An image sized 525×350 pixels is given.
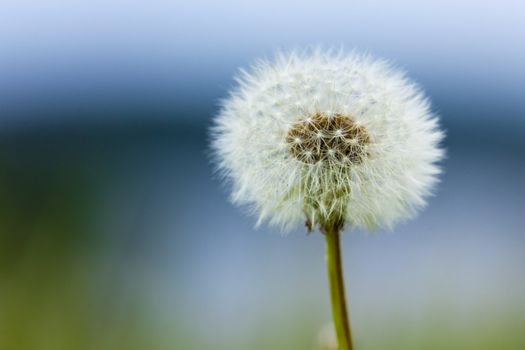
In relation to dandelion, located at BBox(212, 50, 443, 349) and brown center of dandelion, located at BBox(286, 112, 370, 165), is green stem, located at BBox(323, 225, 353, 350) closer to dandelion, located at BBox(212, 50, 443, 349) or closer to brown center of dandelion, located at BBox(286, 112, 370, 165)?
dandelion, located at BBox(212, 50, 443, 349)

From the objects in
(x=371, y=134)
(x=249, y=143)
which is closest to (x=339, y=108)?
(x=371, y=134)

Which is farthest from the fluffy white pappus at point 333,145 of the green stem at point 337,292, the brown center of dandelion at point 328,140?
the green stem at point 337,292

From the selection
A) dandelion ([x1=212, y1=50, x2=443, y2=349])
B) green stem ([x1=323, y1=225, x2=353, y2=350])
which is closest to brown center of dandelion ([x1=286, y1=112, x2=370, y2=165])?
dandelion ([x1=212, y1=50, x2=443, y2=349])

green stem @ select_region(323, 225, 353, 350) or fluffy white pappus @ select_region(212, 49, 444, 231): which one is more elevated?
fluffy white pappus @ select_region(212, 49, 444, 231)

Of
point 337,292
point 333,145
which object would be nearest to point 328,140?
point 333,145

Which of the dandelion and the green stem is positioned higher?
the dandelion

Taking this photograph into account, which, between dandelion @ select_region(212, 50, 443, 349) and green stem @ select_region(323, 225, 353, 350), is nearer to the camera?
green stem @ select_region(323, 225, 353, 350)

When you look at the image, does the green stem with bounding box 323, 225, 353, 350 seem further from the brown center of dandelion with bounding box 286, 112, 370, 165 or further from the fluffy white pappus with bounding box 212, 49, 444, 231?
the brown center of dandelion with bounding box 286, 112, 370, 165

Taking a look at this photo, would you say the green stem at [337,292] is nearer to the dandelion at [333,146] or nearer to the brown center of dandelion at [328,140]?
the dandelion at [333,146]
